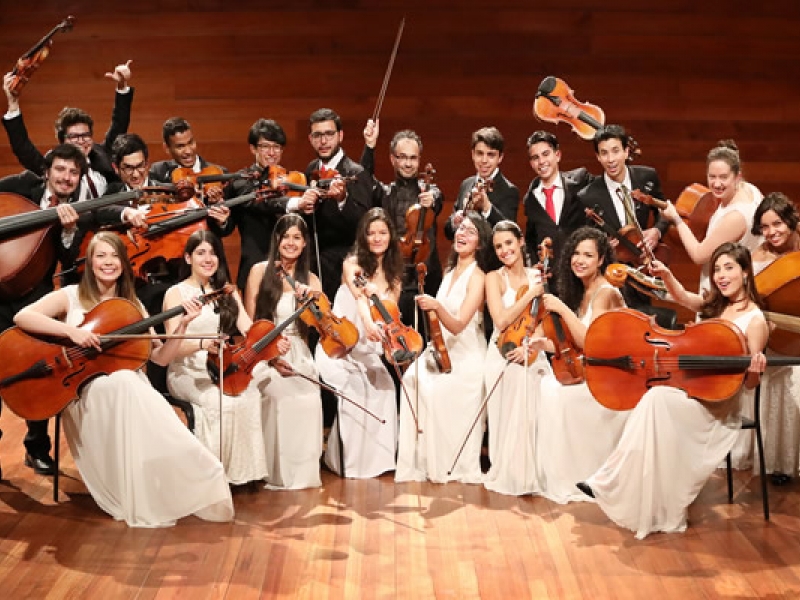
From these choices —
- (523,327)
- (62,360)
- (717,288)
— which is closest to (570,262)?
(523,327)

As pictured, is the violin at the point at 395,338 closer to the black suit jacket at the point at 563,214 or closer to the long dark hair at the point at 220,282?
the long dark hair at the point at 220,282

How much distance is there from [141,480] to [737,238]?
7.99 ft

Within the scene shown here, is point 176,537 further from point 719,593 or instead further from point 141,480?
point 719,593

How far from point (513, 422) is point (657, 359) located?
73cm

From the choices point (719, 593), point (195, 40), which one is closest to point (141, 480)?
point (719, 593)

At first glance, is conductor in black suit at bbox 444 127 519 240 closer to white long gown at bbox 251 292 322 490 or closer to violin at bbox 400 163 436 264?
violin at bbox 400 163 436 264

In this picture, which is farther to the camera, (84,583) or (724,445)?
(724,445)

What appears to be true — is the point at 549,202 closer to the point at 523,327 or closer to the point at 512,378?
the point at 523,327

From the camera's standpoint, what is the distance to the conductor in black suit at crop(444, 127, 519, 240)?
168 inches

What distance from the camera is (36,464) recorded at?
419cm

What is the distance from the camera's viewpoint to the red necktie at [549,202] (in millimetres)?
4387

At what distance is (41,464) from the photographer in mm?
4184

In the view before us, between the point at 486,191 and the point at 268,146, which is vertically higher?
the point at 268,146

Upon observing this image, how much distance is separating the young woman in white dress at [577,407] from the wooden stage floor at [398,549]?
0.14 m
